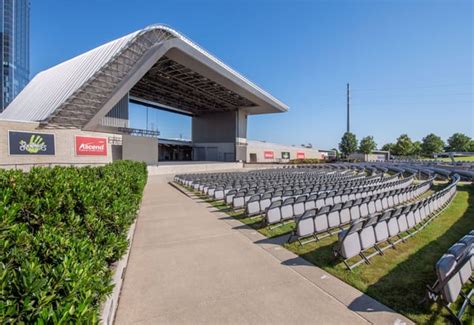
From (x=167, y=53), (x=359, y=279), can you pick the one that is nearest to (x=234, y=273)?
(x=359, y=279)

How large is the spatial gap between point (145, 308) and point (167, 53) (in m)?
31.1

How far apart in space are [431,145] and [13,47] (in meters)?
136

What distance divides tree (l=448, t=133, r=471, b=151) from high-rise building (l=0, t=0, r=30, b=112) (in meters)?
140

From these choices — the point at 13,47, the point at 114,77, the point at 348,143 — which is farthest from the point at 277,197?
the point at 13,47

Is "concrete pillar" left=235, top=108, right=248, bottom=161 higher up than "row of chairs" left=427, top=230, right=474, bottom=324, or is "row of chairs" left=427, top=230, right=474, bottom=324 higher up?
"concrete pillar" left=235, top=108, right=248, bottom=161

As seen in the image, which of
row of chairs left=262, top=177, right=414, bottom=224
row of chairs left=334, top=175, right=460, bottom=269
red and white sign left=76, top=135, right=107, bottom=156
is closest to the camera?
row of chairs left=334, top=175, right=460, bottom=269

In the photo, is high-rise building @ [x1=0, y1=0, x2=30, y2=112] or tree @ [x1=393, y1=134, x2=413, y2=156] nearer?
high-rise building @ [x1=0, y1=0, x2=30, y2=112]

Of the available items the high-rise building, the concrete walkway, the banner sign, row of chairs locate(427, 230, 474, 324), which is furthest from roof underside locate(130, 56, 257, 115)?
the high-rise building

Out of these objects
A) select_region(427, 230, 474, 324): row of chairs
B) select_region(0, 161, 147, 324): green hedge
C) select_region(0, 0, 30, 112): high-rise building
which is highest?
select_region(0, 0, 30, 112): high-rise building

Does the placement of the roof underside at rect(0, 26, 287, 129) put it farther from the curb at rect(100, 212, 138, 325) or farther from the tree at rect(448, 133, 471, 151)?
the tree at rect(448, 133, 471, 151)

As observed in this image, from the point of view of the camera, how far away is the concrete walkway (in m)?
3.19

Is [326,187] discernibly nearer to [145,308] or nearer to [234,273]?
[234,273]

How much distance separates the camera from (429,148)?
79.9 meters

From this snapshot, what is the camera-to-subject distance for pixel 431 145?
79312 mm
